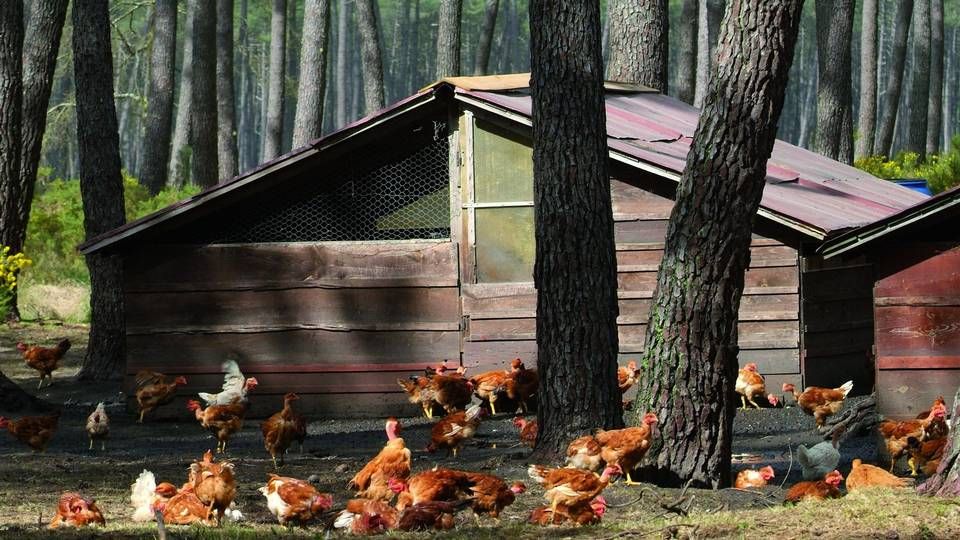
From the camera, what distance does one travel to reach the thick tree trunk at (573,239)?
36.2 ft

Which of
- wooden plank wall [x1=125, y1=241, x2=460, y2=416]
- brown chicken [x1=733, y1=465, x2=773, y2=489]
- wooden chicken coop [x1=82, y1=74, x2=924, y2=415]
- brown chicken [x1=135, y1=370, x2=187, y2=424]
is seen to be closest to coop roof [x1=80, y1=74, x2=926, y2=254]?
wooden chicken coop [x1=82, y1=74, x2=924, y2=415]

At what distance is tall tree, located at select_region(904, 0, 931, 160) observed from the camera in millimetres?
37844

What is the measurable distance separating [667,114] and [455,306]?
5.39 meters

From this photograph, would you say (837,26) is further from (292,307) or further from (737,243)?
(737,243)

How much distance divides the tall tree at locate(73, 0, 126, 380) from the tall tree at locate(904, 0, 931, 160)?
82.7ft

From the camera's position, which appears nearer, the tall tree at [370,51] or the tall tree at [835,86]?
the tall tree at [835,86]

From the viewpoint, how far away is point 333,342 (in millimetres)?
17125

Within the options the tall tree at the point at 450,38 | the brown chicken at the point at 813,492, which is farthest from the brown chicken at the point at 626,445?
the tall tree at the point at 450,38

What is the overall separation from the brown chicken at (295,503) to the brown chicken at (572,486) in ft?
5.10

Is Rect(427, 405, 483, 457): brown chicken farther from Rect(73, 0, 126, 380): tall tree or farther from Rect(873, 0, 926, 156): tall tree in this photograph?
Rect(873, 0, 926, 156): tall tree

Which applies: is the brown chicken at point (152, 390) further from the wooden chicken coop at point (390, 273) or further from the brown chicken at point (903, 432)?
the brown chicken at point (903, 432)

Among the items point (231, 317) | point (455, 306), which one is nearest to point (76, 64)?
point (231, 317)

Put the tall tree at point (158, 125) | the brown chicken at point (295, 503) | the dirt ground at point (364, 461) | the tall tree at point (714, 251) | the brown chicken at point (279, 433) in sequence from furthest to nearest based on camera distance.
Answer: the tall tree at point (158, 125) < the brown chicken at point (279, 433) < the tall tree at point (714, 251) < the brown chicken at point (295, 503) < the dirt ground at point (364, 461)

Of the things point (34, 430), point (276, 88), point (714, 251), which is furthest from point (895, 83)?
point (34, 430)
